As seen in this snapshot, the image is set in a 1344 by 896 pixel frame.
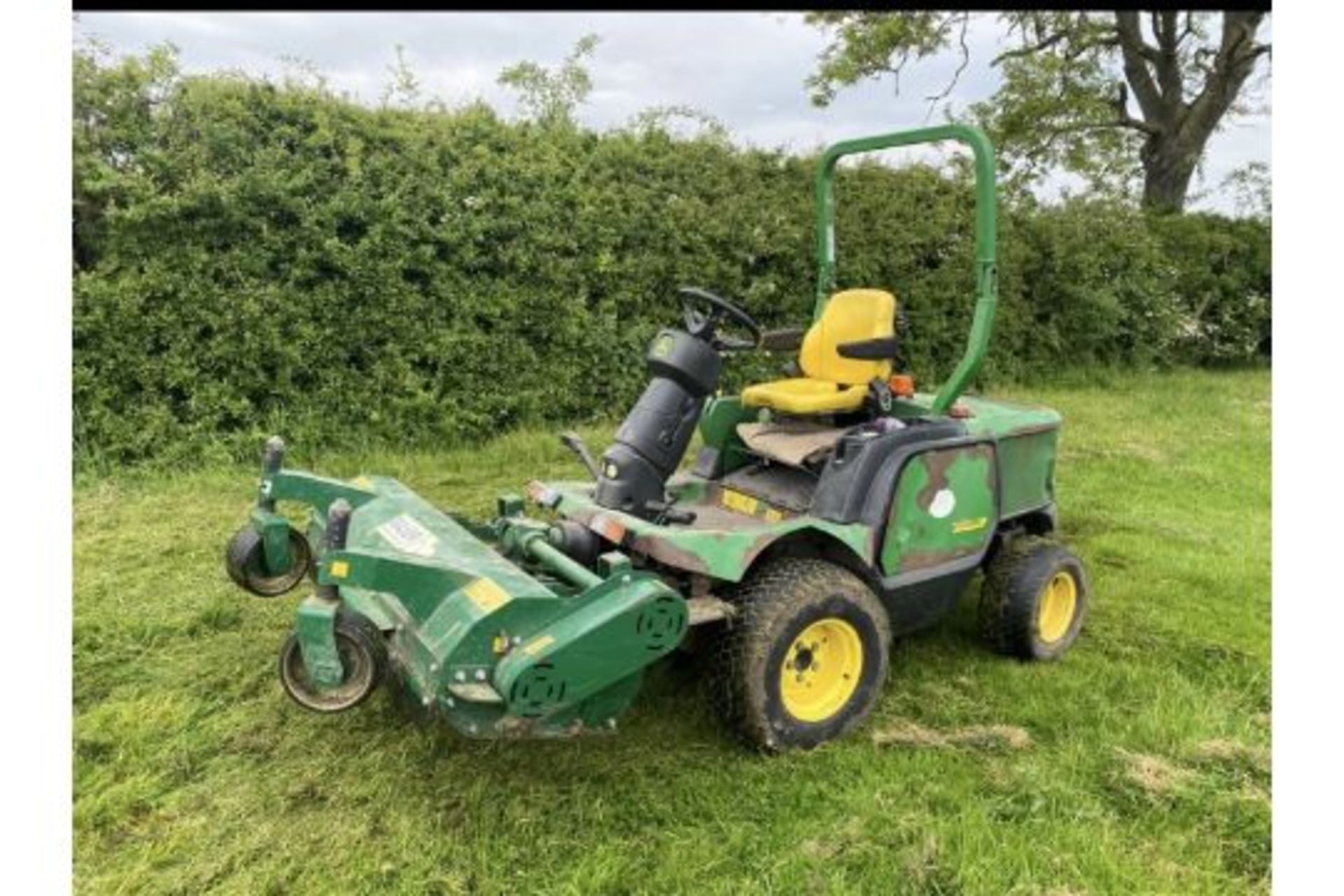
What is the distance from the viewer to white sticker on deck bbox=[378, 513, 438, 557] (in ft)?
9.76

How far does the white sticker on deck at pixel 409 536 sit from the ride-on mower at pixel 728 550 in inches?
0.4

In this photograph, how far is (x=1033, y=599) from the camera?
12.4ft

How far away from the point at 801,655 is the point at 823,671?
0.12 metres

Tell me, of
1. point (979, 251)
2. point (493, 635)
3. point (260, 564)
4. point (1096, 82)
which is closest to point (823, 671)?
point (493, 635)

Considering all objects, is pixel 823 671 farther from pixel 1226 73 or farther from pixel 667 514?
pixel 1226 73

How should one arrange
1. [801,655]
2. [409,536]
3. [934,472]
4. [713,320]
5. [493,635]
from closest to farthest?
[493,635]
[409,536]
[801,655]
[934,472]
[713,320]

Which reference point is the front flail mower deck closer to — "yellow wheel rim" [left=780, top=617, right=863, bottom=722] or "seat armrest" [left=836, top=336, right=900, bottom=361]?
"yellow wheel rim" [left=780, top=617, right=863, bottom=722]

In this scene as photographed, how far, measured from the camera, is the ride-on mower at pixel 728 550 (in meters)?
2.60

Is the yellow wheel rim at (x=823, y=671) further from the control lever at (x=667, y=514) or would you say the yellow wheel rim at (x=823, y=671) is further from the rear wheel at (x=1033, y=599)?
the rear wheel at (x=1033, y=599)

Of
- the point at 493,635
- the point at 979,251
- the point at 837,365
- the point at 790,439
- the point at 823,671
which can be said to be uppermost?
the point at 979,251

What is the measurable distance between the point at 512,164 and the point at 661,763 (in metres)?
5.08

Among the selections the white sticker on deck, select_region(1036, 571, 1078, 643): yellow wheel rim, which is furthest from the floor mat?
the white sticker on deck

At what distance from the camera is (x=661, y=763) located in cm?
304

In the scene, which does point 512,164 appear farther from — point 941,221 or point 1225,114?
point 1225,114
